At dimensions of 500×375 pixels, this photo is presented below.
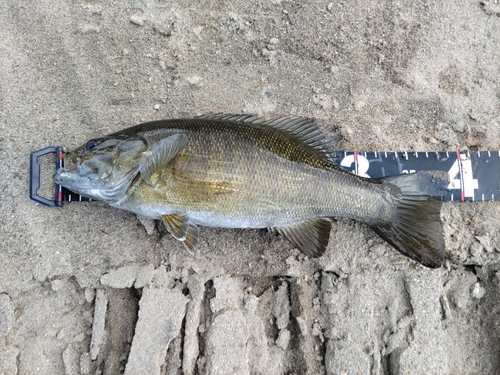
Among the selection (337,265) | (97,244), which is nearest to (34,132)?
(97,244)

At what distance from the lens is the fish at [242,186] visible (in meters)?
2.55

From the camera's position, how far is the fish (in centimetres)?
255

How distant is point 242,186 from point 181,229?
0.55 meters

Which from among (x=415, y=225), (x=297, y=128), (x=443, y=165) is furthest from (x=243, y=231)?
(x=443, y=165)

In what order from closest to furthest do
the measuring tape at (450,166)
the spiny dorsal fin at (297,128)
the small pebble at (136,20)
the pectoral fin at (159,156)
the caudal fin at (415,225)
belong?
1. the pectoral fin at (159,156)
2. the caudal fin at (415,225)
3. the spiny dorsal fin at (297,128)
4. the measuring tape at (450,166)
5. the small pebble at (136,20)

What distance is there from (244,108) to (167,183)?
3.61 ft

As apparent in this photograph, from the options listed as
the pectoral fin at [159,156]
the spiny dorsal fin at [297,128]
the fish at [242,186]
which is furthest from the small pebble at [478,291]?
the pectoral fin at [159,156]

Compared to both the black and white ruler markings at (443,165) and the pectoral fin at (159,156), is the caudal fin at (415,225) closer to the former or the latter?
the black and white ruler markings at (443,165)

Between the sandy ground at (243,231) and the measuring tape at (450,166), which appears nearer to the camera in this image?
the sandy ground at (243,231)

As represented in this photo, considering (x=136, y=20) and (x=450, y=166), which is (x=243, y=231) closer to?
A: (x=450, y=166)

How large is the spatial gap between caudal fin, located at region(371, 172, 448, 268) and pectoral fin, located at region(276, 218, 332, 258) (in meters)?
0.39

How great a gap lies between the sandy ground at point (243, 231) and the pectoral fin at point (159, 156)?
62 centimetres

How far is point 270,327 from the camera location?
2.81m

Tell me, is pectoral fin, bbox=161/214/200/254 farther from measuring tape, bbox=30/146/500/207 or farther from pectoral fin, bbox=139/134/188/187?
measuring tape, bbox=30/146/500/207
